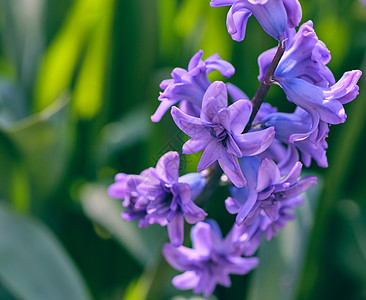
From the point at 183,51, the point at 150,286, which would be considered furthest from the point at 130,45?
the point at 150,286

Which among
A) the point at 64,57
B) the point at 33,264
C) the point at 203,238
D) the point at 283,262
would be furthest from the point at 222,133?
the point at 64,57

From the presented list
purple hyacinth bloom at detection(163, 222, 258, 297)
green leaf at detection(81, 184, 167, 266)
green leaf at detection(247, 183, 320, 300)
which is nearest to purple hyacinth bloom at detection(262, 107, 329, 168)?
purple hyacinth bloom at detection(163, 222, 258, 297)

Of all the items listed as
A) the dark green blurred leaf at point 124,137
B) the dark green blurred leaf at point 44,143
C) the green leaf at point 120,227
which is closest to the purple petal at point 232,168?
the green leaf at point 120,227

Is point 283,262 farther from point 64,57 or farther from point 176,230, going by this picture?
point 64,57

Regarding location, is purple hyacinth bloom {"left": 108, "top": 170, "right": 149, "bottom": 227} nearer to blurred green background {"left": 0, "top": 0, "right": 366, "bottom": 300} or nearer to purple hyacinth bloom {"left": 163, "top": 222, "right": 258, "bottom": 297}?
purple hyacinth bloom {"left": 163, "top": 222, "right": 258, "bottom": 297}

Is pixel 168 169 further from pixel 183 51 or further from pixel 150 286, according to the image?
pixel 183 51

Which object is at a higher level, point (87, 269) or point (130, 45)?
point (130, 45)
